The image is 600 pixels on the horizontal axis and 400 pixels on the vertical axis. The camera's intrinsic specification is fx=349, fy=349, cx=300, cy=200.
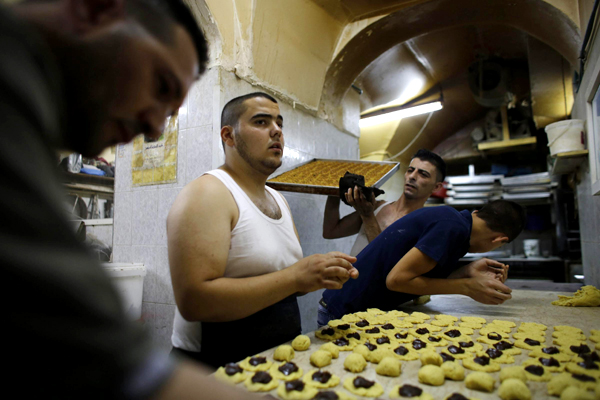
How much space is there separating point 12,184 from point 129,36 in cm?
24

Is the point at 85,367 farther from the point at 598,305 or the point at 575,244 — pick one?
the point at 575,244

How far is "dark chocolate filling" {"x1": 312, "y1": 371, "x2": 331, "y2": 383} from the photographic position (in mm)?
1041

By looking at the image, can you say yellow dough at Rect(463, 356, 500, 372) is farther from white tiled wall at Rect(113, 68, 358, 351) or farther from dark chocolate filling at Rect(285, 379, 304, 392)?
white tiled wall at Rect(113, 68, 358, 351)

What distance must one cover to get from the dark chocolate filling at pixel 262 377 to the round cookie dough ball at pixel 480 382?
59 centimetres

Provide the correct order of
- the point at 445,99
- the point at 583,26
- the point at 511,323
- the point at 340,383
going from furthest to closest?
1. the point at 445,99
2. the point at 583,26
3. the point at 511,323
4. the point at 340,383

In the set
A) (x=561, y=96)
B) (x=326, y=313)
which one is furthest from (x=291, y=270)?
(x=561, y=96)

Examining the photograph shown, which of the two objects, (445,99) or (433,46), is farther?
(445,99)

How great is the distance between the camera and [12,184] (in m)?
0.32

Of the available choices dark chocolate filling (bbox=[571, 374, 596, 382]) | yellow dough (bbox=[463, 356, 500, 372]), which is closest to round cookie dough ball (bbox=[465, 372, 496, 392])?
yellow dough (bbox=[463, 356, 500, 372])

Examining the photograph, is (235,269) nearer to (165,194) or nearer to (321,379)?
(321,379)

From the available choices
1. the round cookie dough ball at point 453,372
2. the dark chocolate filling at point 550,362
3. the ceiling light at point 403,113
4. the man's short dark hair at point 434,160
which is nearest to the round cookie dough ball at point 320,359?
the round cookie dough ball at point 453,372

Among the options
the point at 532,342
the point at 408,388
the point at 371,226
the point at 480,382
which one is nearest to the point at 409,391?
the point at 408,388

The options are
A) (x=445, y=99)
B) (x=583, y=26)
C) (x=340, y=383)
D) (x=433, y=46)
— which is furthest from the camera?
(x=445, y=99)

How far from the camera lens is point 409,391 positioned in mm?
958
